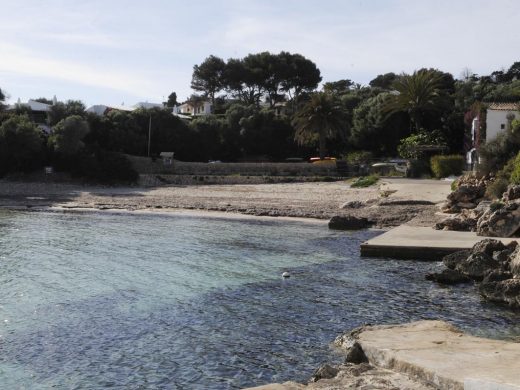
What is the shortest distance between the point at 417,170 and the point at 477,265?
35.6 m

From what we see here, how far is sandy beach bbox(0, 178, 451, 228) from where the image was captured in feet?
111

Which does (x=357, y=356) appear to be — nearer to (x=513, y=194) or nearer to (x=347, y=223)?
(x=513, y=194)

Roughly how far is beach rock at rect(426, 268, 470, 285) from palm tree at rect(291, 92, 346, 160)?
44767 mm

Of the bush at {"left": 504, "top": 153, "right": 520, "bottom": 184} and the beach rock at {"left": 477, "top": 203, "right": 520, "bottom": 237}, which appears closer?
the beach rock at {"left": 477, "top": 203, "right": 520, "bottom": 237}

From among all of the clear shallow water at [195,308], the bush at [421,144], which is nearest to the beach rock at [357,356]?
the clear shallow water at [195,308]

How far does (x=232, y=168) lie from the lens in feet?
194

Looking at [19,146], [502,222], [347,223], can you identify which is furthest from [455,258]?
[19,146]

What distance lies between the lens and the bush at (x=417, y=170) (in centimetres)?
5162

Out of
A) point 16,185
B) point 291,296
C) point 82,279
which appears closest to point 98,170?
point 16,185

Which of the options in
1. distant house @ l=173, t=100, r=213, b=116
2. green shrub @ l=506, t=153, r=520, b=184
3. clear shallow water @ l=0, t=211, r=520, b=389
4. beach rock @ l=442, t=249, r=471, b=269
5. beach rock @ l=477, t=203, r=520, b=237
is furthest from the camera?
distant house @ l=173, t=100, r=213, b=116

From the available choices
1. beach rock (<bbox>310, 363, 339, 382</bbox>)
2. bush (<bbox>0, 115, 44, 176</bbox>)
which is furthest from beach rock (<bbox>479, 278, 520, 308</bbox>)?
bush (<bbox>0, 115, 44, 176</bbox>)

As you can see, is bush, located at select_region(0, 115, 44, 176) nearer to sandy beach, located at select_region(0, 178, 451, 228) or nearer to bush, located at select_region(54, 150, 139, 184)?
bush, located at select_region(54, 150, 139, 184)

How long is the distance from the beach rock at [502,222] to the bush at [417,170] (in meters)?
29.5

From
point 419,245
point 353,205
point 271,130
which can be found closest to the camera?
point 419,245
